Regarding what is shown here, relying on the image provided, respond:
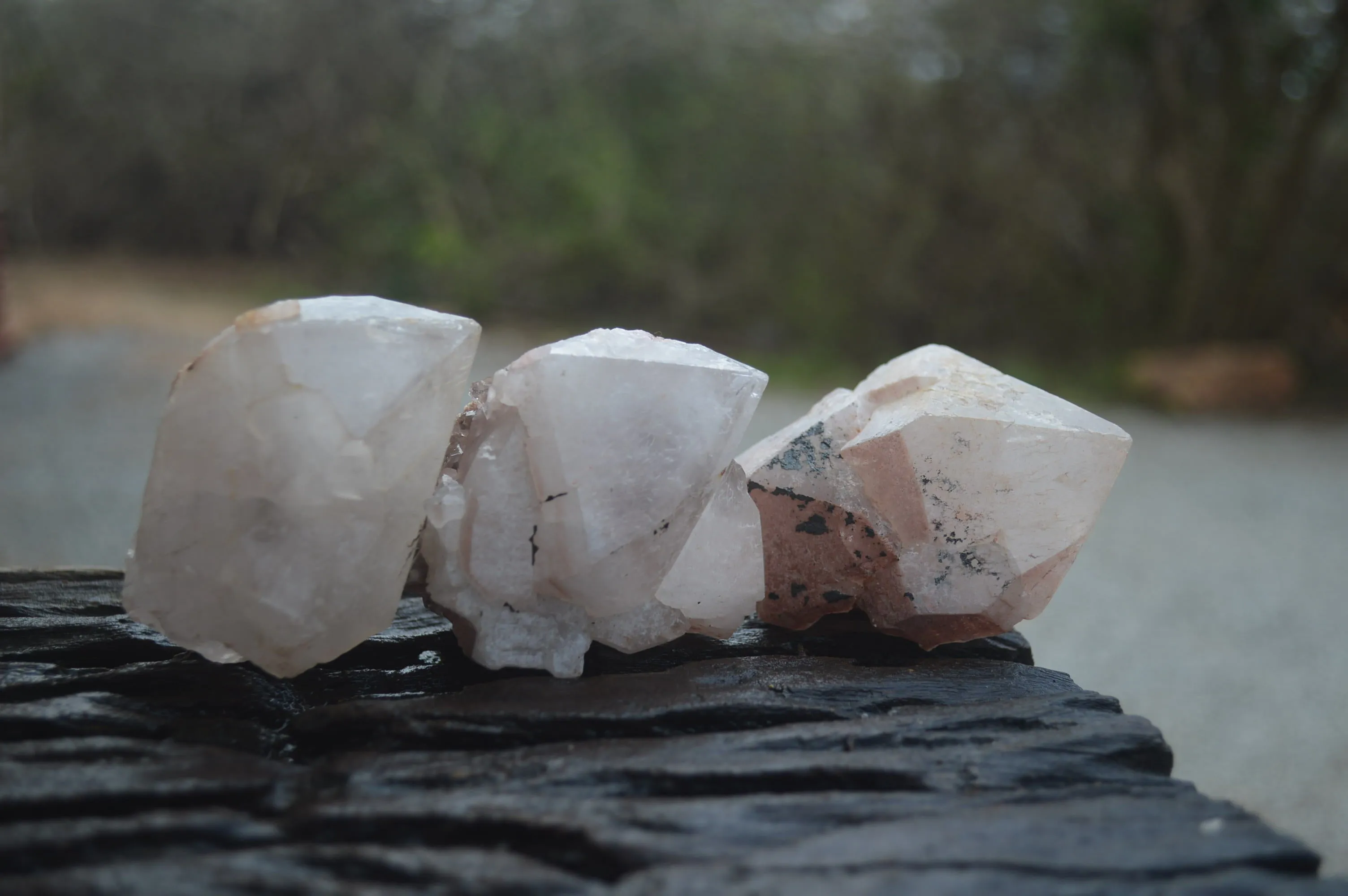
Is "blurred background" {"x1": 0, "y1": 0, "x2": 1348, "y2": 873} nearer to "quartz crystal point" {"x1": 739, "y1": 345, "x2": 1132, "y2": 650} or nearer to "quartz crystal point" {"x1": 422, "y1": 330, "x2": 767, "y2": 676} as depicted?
"quartz crystal point" {"x1": 739, "y1": 345, "x2": 1132, "y2": 650}

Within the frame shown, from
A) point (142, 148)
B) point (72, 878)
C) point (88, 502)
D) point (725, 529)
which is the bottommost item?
point (72, 878)

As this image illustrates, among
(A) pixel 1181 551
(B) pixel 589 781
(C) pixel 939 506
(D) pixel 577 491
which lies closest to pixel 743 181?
(A) pixel 1181 551

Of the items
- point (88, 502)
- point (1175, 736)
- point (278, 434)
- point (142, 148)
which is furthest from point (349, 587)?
point (142, 148)

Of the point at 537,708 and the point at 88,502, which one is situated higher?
the point at 88,502

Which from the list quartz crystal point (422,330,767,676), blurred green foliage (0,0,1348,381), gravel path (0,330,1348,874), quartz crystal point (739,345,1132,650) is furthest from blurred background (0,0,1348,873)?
quartz crystal point (422,330,767,676)

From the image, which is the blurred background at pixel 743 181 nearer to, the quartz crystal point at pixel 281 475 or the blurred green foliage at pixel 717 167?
the blurred green foliage at pixel 717 167

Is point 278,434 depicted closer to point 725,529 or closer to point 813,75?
point 725,529

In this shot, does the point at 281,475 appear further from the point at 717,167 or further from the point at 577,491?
the point at 717,167
